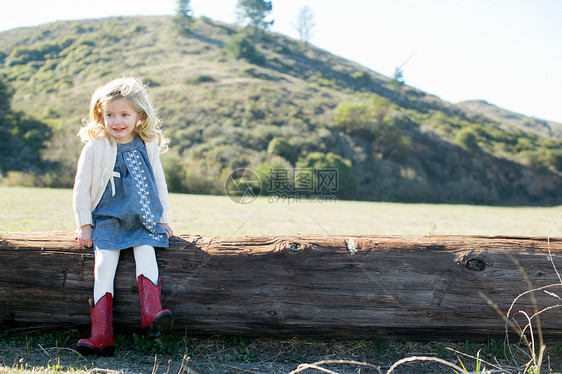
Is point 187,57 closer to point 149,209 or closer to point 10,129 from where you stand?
point 10,129

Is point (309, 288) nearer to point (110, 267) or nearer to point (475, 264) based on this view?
point (475, 264)

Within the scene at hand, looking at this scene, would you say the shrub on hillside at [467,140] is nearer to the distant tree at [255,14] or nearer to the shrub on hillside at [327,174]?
the shrub on hillside at [327,174]

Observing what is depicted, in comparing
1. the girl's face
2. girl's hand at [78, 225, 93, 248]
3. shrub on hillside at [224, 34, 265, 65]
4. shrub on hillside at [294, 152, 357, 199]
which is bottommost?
shrub on hillside at [294, 152, 357, 199]

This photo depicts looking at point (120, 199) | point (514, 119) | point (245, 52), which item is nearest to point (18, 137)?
point (120, 199)

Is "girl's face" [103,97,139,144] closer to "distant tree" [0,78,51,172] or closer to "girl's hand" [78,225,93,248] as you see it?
"girl's hand" [78,225,93,248]

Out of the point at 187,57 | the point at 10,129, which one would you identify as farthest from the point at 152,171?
the point at 187,57

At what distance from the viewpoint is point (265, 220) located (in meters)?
9.33

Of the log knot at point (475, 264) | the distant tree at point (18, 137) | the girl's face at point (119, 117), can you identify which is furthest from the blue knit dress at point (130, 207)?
the distant tree at point (18, 137)

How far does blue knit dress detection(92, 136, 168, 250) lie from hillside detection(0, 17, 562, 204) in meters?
16.8

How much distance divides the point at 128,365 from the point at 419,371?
67.9 inches

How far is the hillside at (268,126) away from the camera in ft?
79.6

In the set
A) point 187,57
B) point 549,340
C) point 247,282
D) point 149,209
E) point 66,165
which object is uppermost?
point 187,57

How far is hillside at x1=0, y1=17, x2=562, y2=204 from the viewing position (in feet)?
79.6

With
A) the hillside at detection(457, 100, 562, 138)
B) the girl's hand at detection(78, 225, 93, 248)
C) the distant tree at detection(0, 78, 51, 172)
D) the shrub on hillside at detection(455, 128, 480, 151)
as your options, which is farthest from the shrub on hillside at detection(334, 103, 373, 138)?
the hillside at detection(457, 100, 562, 138)
